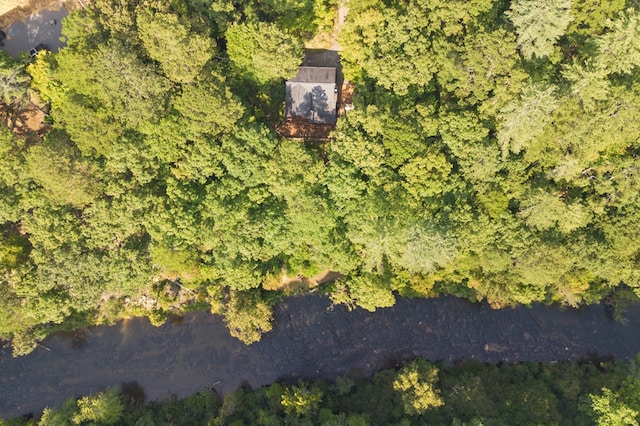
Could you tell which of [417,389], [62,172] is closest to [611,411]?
[417,389]

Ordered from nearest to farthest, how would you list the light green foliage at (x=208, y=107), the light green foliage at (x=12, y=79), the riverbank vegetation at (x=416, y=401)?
1. the light green foliage at (x=208, y=107)
2. the light green foliage at (x=12, y=79)
3. the riverbank vegetation at (x=416, y=401)

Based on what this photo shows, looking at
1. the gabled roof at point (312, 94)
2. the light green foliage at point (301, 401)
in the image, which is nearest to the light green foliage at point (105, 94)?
the gabled roof at point (312, 94)

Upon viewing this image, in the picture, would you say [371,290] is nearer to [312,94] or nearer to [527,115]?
[312,94]

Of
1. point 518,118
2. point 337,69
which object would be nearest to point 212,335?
point 337,69

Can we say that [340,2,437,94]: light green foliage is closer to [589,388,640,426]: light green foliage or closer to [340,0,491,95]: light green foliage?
[340,0,491,95]: light green foliage

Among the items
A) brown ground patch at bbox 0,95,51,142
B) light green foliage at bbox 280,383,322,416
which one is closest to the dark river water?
light green foliage at bbox 280,383,322,416

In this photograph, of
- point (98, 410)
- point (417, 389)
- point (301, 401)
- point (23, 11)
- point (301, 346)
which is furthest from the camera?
point (301, 346)

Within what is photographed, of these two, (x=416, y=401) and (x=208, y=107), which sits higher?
(x=208, y=107)

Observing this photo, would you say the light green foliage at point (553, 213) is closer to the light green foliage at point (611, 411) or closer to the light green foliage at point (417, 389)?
the light green foliage at point (611, 411)
